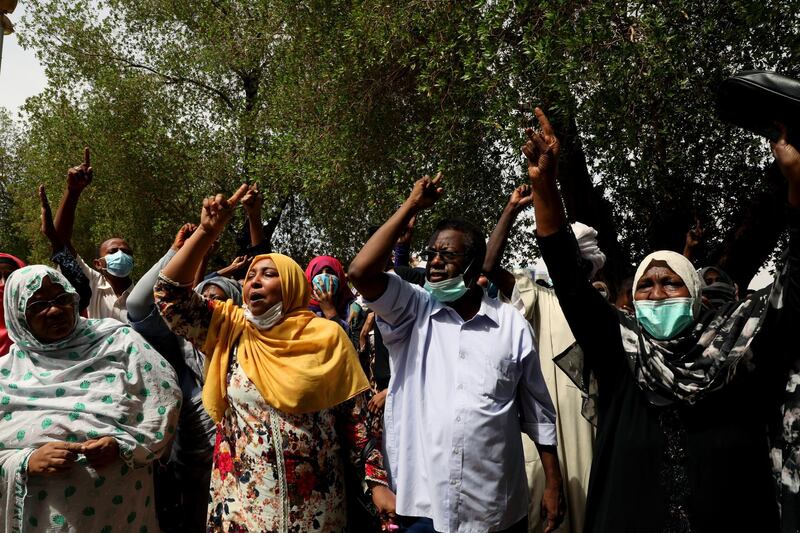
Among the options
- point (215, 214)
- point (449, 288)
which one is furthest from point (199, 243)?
point (449, 288)

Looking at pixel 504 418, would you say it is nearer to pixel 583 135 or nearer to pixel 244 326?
pixel 244 326

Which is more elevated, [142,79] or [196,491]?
[142,79]

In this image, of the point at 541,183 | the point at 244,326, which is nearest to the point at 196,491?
the point at 244,326

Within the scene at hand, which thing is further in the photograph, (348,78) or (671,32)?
(348,78)

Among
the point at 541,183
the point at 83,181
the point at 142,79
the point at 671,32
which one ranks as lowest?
the point at 541,183

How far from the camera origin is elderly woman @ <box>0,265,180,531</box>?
3541 millimetres

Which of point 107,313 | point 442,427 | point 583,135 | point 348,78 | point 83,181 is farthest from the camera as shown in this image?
point 348,78

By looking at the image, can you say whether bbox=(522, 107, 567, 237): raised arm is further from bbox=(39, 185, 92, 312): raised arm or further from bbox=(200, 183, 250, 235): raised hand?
bbox=(39, 185, 92, 312): raised arm

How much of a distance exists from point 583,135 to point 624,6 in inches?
66.6

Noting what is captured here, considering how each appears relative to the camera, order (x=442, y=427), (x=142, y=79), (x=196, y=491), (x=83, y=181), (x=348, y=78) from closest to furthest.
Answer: (x=442, y=427)
(x=196, y=491)
(x=83, y=181)
(x=348, y=78)
(x=142, y=79)

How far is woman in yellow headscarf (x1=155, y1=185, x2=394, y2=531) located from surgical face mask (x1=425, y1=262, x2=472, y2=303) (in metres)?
0.60

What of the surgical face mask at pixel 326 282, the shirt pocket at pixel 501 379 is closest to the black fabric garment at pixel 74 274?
the surgical face mask at pixel 326 282

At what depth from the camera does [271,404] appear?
344cm

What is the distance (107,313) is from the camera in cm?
554
